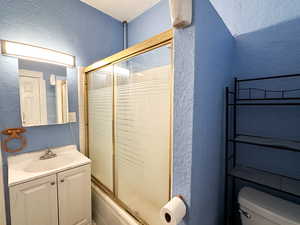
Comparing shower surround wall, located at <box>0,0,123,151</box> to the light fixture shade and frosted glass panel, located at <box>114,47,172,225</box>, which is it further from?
frosted glass panel, located at <box>114,47,172,225</box>

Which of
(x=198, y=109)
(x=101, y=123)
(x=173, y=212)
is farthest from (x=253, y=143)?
(x=101, y=123)

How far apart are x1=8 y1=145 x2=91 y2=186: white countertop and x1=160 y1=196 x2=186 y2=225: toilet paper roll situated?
3.28ft

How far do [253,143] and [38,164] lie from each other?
6.12 ft

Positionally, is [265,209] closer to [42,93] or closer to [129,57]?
[129,57]

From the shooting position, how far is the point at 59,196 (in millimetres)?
1173

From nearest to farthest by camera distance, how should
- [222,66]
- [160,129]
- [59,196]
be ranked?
[222,66], [160,129], [59,196]

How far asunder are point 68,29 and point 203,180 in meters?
1.99

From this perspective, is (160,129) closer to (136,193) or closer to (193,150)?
(193,150)

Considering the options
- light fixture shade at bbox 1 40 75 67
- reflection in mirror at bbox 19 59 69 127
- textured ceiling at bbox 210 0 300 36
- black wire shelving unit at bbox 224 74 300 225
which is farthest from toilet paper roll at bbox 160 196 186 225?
light fixture shade at bbox 1 40 75 67

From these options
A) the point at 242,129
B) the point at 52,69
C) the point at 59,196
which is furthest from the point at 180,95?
the point at 52,69

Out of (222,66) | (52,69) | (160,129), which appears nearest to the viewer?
(222,66)

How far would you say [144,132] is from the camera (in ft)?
3.65

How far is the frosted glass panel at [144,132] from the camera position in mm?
967

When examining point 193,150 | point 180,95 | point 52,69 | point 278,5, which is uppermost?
point 278,5
